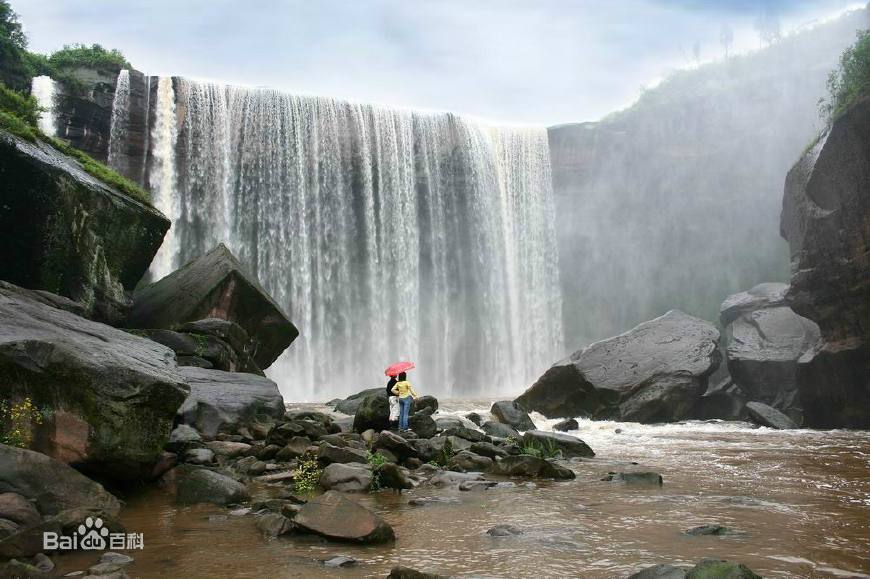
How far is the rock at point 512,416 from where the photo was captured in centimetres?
1833

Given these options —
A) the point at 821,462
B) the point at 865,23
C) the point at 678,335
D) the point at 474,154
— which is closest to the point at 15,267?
the point at 821,462

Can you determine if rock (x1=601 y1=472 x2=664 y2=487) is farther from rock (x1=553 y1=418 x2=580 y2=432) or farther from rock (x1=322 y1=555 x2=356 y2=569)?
rock (x1=553 y1=418 x2=580 y2=432)

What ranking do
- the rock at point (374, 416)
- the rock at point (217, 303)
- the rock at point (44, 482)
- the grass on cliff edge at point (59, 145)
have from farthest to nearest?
the rock at point (217, 303)
the grass on cliff edge at point (59, 145)
the rock at point (374, 416)
the rock at point (44, 482)

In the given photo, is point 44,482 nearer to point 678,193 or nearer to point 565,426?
point 565,426

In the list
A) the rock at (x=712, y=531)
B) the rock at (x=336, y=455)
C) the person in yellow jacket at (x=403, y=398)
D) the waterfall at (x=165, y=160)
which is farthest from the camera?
the waterfall at (x=165, y=160)

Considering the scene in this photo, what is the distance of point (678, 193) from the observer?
4203cm

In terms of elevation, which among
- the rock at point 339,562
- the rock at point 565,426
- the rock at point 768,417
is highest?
the rock at point 339,562

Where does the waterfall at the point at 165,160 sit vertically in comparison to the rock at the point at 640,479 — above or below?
above

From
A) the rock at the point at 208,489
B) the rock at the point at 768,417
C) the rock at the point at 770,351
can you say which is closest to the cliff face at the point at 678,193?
the rock at the point at 770,351

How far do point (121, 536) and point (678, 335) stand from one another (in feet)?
69.8

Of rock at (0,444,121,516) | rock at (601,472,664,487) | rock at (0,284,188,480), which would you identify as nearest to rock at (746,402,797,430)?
rock at (601,472,664,487)

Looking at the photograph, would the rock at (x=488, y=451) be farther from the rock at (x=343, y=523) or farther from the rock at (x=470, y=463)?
the rock at (x=343, y=523)

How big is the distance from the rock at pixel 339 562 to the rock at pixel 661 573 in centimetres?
218

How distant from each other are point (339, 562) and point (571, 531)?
2.49 meters
